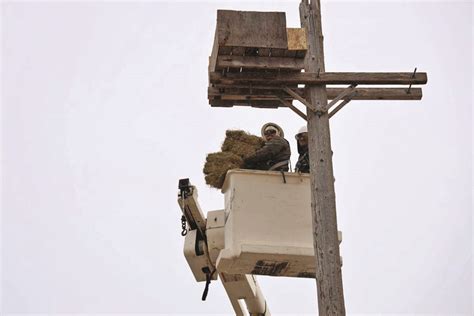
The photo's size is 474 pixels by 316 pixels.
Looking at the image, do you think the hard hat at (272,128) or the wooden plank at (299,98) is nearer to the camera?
the wooden plank at (299,98)

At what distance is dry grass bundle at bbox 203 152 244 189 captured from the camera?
1213cm

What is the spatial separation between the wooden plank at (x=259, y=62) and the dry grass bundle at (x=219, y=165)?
1858mm

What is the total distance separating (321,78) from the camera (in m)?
10.9

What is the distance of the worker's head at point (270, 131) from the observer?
12727 millimetres

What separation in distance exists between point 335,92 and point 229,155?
71.8 inches

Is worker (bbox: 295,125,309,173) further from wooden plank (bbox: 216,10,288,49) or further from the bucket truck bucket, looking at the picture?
wooden plank (bbox: 216,10,288,49)

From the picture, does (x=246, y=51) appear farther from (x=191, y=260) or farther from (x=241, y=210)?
(x=191, y=260)

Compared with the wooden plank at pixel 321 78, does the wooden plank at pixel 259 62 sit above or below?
above

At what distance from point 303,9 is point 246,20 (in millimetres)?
1173

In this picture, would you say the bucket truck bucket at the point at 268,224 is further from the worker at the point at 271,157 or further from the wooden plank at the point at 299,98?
the wooden plank at the point at 299,98

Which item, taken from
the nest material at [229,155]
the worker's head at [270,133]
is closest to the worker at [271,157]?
the nest material at [229,155]

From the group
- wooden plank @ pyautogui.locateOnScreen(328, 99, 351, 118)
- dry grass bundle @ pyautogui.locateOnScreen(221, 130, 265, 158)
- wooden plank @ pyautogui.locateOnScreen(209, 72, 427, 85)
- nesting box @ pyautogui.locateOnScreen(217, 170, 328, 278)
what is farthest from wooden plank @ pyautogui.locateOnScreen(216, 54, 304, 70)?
dry grass bundle @ pyautogui.locateOnScreen(221, 130, 265, 158)

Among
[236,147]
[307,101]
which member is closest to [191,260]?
[236,147]

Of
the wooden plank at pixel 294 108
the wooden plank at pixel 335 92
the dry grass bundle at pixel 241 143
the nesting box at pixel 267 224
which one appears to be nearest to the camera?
the wooden plank at pixel 294 108
